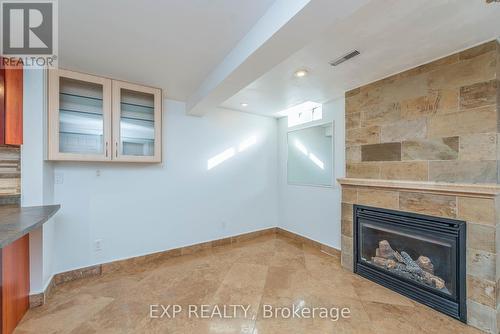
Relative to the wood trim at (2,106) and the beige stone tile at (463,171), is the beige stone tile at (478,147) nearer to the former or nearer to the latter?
the beige stone tile at (463,171)

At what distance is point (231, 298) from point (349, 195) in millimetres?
1833

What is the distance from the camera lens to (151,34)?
1.64 metres

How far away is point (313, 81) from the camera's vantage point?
2.47m

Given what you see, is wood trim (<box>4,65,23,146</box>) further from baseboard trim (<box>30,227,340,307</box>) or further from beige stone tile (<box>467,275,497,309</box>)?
beige stone tile (<box>467,275,497,309</box>)

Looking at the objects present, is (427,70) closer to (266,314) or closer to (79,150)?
(266,314)

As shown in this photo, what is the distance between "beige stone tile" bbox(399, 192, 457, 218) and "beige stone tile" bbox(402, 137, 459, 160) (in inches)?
15.1

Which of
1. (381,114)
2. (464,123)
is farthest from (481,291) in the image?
(381,114)

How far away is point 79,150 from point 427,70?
12.1ft

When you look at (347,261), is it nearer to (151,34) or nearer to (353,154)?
(353,154)

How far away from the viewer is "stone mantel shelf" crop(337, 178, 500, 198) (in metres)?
1.63

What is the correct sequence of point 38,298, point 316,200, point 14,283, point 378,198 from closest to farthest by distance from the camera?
point 14,283 < point 38,298 < point 378,198 < point 316,200

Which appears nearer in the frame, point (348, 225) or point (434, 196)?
point (434, 196)

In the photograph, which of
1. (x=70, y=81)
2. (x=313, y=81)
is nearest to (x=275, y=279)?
(x=313, y=81)

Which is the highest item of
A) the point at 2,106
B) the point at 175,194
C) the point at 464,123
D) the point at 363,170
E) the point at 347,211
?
the point at 2,106
